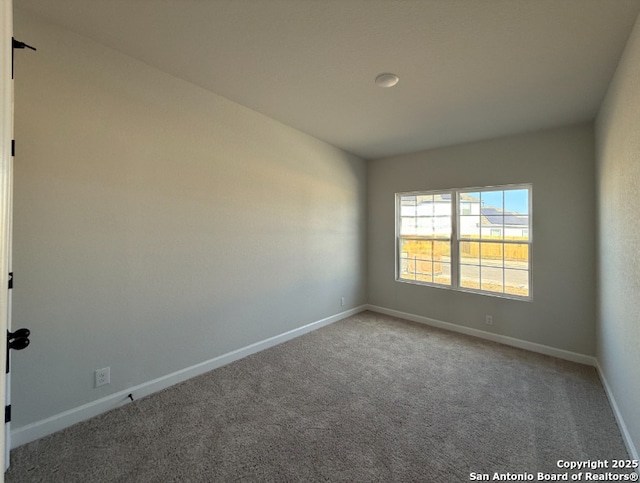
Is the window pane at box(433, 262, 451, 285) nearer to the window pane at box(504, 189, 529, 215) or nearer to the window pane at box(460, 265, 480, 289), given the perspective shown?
the window pane at box(460, 265, 480, 289)

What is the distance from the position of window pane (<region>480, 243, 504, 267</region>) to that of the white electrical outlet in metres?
4.10

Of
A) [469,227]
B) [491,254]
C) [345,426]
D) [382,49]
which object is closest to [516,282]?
[491,254]

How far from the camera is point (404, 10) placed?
1.65 m

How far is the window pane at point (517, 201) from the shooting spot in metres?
3.40

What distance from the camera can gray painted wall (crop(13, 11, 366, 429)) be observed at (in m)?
1.84

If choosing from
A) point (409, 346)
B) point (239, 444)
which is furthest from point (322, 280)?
point (239, 444)

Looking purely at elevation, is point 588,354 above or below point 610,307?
below

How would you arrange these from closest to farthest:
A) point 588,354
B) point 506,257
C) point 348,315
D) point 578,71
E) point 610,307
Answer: point 578,71
point 610,307
point 588,354
point 506,257
point 348,315

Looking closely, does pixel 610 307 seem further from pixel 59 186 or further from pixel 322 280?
pixel 59 186

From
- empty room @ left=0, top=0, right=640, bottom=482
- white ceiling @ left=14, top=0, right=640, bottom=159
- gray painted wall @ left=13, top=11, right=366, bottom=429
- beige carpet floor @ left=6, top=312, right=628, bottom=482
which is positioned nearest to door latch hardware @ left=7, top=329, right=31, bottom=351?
empty room @ left=0, top=0, right=640, bottom=482

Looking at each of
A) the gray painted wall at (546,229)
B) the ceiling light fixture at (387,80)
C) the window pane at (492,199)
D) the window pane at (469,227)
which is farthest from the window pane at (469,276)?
the ceiling light fixture at (387,80)

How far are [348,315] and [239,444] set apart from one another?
2764mm

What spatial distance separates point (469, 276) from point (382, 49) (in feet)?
9.96

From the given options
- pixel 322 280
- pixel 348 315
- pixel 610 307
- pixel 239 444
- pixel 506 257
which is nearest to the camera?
pixel 239 444
